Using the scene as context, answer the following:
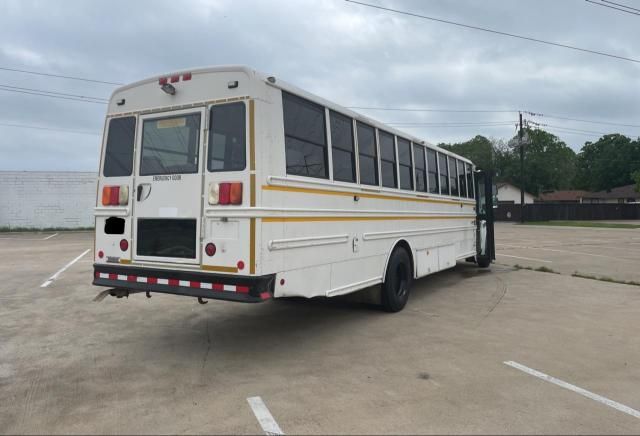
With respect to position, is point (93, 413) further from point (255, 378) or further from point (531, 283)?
point (531, 283)

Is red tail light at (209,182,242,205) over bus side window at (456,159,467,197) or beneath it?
beneath

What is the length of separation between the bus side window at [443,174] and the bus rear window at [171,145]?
521 cm

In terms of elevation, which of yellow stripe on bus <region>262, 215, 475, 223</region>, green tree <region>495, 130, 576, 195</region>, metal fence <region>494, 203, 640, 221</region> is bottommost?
yellow stripe on bus <region>262, 215, 475, 223</region>

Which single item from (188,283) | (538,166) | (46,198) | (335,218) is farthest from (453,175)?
(538,166)

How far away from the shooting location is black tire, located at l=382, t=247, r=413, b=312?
257 inches

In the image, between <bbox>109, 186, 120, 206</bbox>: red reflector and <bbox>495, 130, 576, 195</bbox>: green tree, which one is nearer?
<bbox>109, 186, 120, 206</bbox>: red reflector

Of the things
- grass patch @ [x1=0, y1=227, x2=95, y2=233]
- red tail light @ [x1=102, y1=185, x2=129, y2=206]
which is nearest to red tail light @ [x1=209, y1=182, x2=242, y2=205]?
red tail light @ [x1=102, y1=185, x2=129, y2=206]

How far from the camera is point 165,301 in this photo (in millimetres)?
7684

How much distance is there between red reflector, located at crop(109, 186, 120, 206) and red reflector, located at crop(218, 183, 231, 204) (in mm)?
1432

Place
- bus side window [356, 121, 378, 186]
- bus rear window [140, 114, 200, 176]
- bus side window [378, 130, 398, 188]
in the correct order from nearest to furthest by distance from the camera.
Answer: bus rear window [140, 114, 200, 176] < bus side window [356, 121, 378, 186] < bus side window [378, 130, 398, 188]

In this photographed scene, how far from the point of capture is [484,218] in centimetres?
1099

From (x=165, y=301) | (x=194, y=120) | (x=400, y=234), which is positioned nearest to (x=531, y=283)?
(x=400, y=234)

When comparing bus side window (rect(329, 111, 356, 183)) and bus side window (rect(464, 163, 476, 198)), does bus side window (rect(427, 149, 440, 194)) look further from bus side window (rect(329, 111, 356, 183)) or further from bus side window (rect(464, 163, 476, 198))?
bus side window (rect(329, 111, 356, 183))

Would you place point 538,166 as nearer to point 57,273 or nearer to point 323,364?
point 57,273
